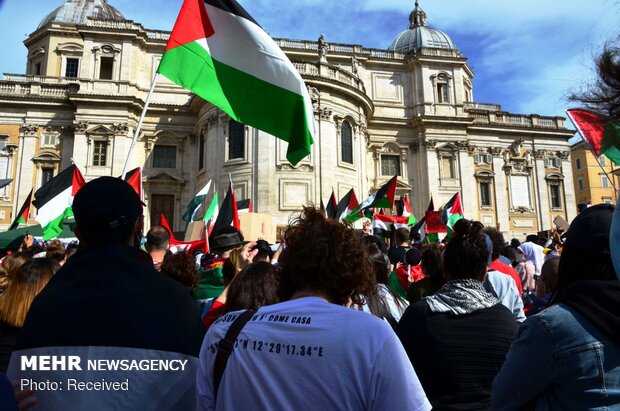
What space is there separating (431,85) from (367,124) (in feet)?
22.0

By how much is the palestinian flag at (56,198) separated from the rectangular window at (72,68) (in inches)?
1102

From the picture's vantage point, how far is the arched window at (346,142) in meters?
30.0

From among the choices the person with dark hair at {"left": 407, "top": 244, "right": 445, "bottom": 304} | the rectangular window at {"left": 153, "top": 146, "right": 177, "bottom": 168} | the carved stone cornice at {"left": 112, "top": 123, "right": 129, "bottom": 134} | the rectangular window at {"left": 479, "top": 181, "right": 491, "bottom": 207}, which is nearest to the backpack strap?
the person with dark hair at {"left": 407, "top": 244, "right": 445, "bottom": 304}

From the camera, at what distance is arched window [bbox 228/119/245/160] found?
93.8 feet

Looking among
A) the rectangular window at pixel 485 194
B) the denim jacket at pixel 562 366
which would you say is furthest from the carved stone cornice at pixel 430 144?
the denim jacket at pixel 562 366

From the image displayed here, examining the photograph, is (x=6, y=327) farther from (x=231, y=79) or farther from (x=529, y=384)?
(x=231, y=79)

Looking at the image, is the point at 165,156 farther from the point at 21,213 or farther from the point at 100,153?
the point at 21,213

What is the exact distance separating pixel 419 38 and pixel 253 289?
1692 inches

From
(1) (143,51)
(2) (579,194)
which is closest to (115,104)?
(1) (143,51)

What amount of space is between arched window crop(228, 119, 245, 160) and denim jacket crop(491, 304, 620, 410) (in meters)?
27.2

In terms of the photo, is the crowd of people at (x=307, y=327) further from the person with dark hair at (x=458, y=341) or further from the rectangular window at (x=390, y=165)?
the rectangular window at (x=390, y=165)

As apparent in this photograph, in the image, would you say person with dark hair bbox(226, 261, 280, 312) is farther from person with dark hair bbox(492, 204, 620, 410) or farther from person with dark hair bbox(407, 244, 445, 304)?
person with dark hair bbox(407, 244, 445, 304)

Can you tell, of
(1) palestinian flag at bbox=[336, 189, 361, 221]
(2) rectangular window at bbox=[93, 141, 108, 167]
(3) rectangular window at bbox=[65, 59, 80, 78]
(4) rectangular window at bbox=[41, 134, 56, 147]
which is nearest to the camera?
(1) palestinian flag at bbox=[336, 189, 361, 221]

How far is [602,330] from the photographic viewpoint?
1.76 metres
